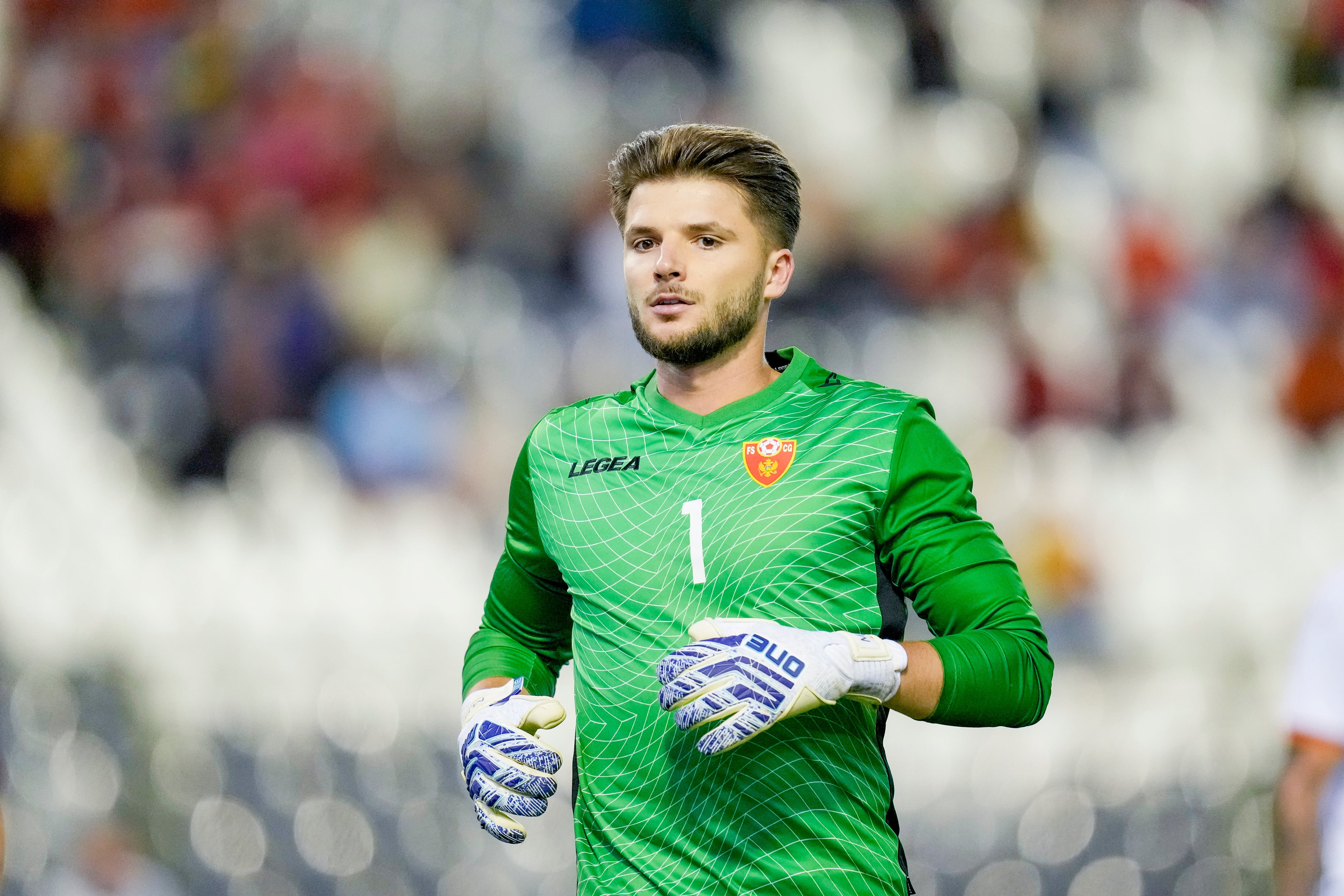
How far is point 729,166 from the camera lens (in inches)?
97.7

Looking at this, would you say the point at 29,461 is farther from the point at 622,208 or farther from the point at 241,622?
the point at 622,208

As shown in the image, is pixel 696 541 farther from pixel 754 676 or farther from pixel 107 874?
pixel 107 874

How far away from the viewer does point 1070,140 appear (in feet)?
25.5

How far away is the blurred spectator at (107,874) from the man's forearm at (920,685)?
15.0ft

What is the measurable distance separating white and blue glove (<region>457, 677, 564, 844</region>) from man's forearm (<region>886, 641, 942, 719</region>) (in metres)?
0.54

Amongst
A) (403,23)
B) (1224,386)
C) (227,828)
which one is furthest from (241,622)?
(1224,386)

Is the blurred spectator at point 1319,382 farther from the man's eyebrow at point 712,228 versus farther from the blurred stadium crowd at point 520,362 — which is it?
the man's eyebrow at point 712,228

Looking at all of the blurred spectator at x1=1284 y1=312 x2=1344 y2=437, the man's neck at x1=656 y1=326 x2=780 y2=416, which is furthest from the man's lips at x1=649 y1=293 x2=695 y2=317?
the blurred spectator at x1=1284 y1=312 x2=1344 y2=437

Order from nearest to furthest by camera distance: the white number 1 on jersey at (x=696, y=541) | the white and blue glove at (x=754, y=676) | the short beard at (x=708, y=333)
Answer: the white and blue glove at (x=754, y=676)
the white number 1 on jersey at (x=696, y=541)
the short beard at (x=708, y=333)

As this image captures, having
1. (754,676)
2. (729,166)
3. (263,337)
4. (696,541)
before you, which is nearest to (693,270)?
(729,166)

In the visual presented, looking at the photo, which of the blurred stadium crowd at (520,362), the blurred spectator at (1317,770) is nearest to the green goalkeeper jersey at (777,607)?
the blurred spectator at (1317,770)

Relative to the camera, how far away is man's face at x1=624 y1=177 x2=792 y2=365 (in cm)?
243

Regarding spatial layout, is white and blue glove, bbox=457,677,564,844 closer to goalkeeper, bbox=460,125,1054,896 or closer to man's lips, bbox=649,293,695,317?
goalkeeper, bbox=460,125,1054,896

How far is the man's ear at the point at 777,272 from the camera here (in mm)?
2537
